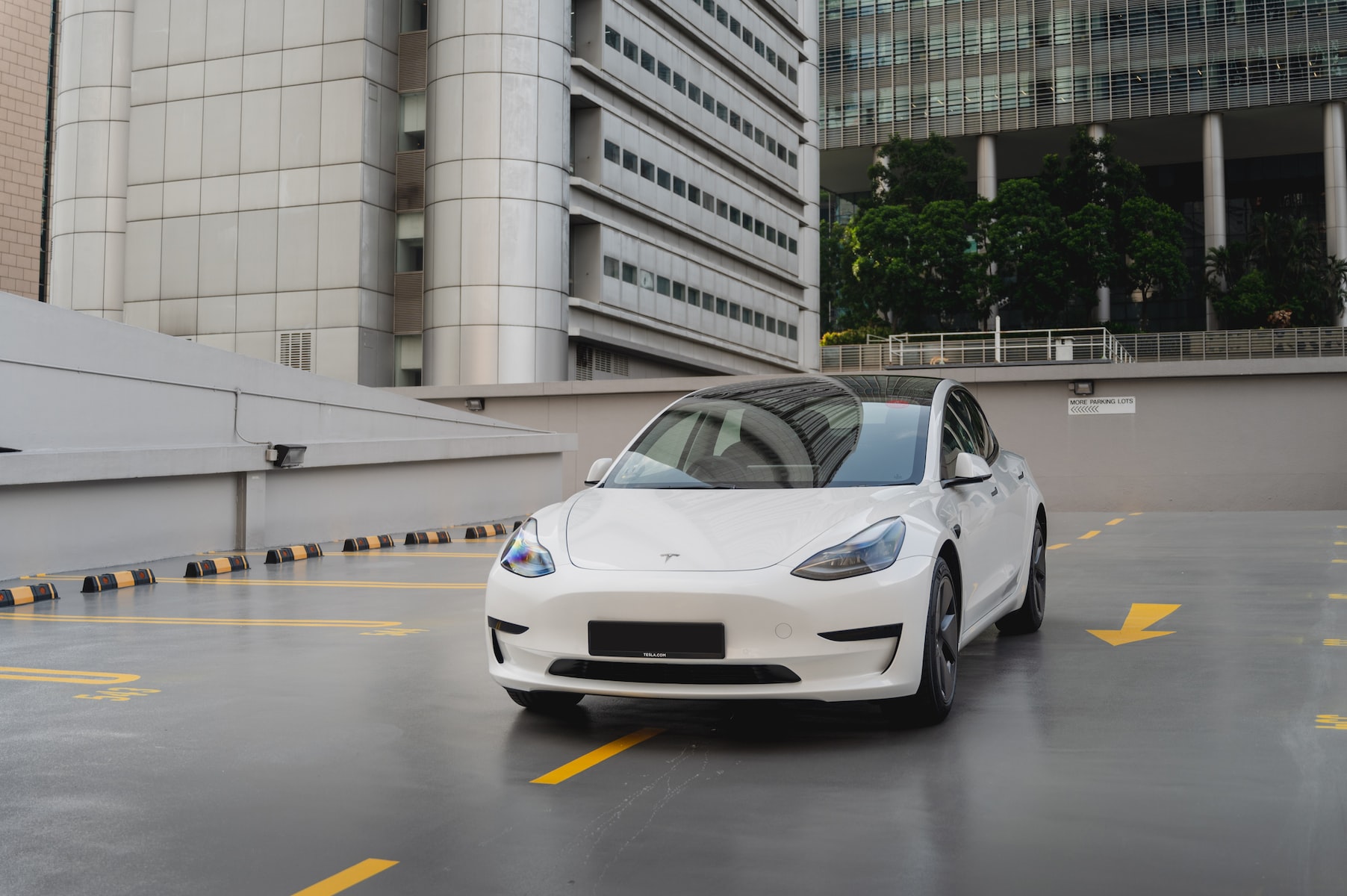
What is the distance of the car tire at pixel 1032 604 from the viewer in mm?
7922

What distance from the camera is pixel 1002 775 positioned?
461 centimetres

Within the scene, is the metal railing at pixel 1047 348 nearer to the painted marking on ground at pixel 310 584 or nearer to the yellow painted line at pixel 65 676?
the painted marking on ground at pixel 310 584

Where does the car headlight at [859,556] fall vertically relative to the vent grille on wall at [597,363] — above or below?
below

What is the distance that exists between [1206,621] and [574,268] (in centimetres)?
3524

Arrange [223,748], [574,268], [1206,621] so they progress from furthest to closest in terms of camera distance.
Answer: [574,268]
[1206,621]
[223,748]

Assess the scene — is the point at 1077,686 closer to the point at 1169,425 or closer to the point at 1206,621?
the point at 1206,621

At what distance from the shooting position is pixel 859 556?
Result: 5.11 m

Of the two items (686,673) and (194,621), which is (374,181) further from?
(686,673)

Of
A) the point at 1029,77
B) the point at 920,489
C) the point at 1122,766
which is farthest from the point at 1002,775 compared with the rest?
the point at 1029,77

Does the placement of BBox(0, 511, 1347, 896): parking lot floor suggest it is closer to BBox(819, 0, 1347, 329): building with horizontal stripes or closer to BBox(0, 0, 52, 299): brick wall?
BBox(819, 0, 1347, 329): building with horizontal stripes

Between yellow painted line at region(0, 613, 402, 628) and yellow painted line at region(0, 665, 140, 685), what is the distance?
189 cm

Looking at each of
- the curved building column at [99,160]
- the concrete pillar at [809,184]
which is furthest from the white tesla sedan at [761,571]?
the concrete pillar at [809,184]

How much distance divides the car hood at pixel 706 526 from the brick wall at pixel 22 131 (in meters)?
73.9

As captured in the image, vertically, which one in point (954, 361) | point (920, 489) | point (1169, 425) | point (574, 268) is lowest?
point (920, 489)
